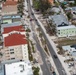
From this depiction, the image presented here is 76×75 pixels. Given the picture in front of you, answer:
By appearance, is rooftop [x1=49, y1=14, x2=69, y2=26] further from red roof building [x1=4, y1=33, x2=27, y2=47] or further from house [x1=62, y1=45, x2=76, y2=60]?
red roof building [x1=4, y1=33, x2=27, y2=47]

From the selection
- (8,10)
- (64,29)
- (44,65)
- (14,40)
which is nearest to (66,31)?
(64,29)

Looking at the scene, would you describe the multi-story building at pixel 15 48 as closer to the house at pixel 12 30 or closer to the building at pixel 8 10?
the house at pixel 12 30

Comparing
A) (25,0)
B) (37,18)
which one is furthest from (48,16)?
(25,0)

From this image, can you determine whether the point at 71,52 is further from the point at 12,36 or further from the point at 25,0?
the point at 25,0

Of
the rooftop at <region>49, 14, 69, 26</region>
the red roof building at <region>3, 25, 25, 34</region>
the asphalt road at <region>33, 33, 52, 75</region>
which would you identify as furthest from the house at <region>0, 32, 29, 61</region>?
the rooftop at <region>49, 14, 69, 26</region>

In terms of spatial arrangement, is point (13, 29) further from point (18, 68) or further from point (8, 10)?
point (8, 10)

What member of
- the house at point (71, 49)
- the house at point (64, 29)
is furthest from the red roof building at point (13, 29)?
the house at point (71, 49)

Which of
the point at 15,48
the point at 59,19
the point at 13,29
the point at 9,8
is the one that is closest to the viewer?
the point at 15,48
